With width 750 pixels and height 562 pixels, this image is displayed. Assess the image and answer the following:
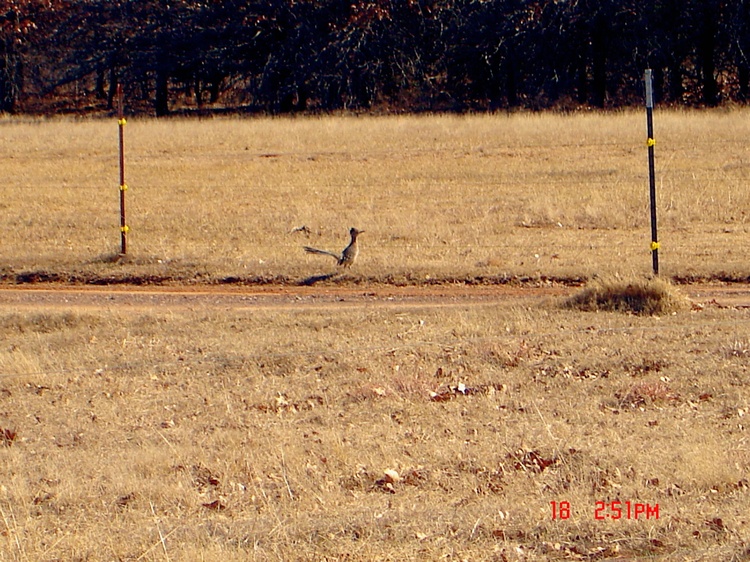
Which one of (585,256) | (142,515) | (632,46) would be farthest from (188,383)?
(632,46)

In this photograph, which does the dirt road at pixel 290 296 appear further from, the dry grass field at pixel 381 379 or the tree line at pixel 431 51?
the tree line at pixel 431 51

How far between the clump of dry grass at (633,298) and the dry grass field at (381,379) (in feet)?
0.09

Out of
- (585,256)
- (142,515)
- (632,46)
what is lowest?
(142,515)

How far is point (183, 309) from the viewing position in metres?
10.3

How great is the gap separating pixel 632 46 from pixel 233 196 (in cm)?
1809

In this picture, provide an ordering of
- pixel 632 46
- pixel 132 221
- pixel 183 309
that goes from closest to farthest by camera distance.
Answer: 1. pixel 183 309
2. pixel 132 221
3. pixel 632 46

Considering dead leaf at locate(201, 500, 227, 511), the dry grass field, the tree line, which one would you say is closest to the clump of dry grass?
the dry grass field

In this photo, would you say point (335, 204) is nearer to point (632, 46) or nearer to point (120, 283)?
point (120, 283)
